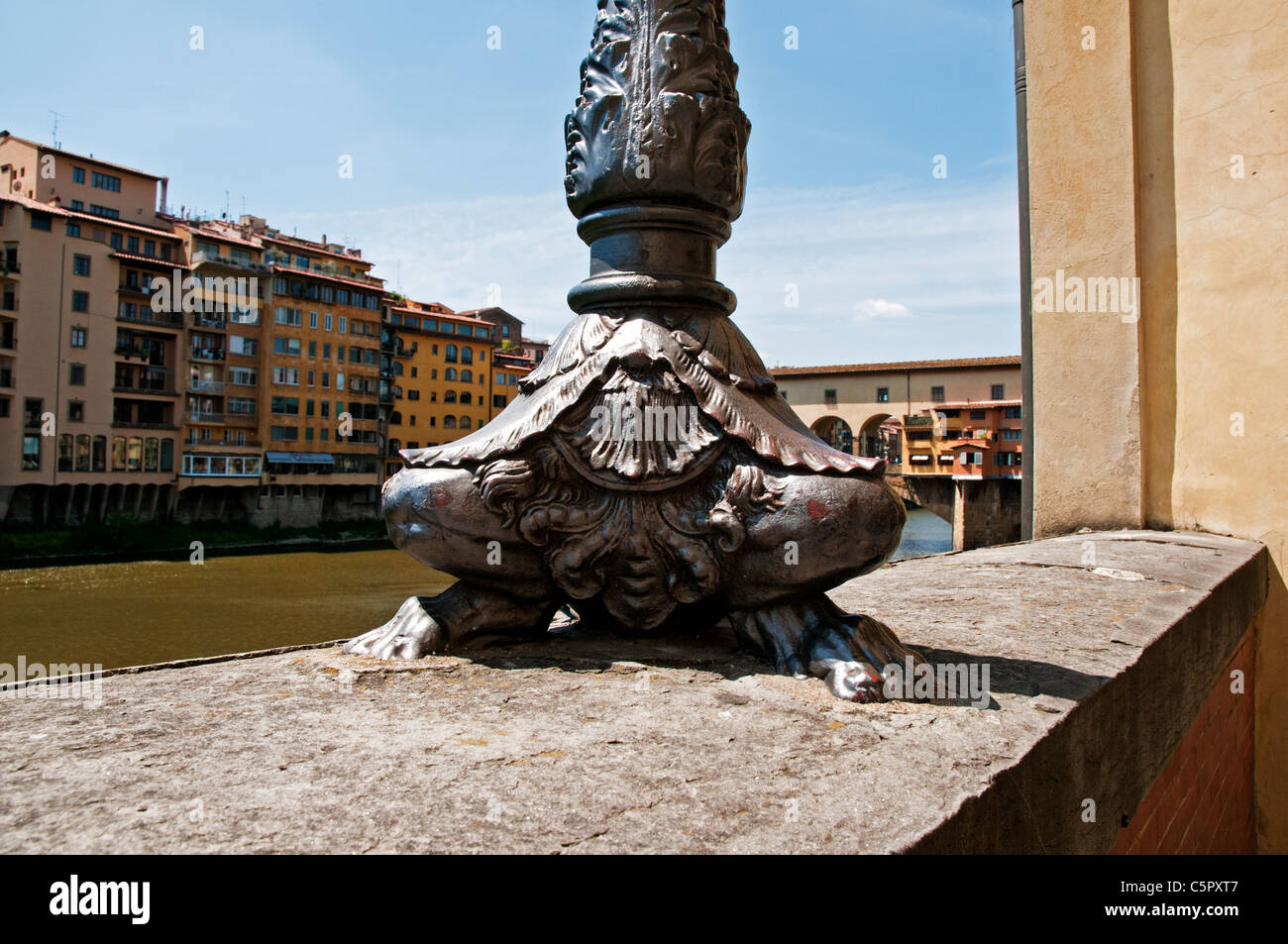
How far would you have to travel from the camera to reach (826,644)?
7.41ft

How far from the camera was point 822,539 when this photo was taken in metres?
2.21

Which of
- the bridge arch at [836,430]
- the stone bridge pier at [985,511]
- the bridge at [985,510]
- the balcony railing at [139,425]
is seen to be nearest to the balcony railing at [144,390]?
the balcony railing at [139,425]

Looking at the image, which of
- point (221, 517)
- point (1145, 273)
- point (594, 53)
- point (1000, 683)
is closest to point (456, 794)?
point (1000, 683)

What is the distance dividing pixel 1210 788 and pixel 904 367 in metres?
44.9

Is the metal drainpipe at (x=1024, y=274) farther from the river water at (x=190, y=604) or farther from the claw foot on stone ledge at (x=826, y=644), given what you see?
the river water at (x=190, y=604)

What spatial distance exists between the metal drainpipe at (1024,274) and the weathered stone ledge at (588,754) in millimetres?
4152

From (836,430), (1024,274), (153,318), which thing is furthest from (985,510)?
(153,318)

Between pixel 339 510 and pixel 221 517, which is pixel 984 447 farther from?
pixel 221 517

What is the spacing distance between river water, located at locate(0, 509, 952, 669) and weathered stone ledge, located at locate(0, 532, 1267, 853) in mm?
16590

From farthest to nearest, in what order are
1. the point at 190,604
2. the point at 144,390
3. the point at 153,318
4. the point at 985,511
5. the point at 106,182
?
the point at 106,182 < the point at 153,318 < the point at 144,390 < the point at 985,511 < the point at 190,604

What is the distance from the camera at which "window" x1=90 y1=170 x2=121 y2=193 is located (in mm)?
41375

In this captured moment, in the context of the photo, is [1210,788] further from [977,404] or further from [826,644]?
[977,404]

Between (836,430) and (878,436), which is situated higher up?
(836,430)
